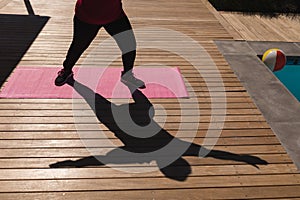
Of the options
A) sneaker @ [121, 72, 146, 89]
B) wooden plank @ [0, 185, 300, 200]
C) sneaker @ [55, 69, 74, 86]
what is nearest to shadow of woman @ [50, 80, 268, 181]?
wooden plank @ [0, 185, 300, 200]

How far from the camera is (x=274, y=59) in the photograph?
17.7 feet

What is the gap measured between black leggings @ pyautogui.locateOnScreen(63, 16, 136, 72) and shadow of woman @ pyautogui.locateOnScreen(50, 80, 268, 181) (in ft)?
2.07

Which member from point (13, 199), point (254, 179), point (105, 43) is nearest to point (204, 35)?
point (105, 43)

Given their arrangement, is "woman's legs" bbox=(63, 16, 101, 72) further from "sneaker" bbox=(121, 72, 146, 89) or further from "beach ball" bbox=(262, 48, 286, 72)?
"beach ball" bbox=(262, 48, 286, 72)

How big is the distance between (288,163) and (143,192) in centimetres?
159

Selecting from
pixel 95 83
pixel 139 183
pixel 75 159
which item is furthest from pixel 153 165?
pixel 95 83

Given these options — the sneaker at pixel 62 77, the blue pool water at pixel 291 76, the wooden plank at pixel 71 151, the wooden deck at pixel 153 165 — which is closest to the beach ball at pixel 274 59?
the blue pool water at pixel 291 76

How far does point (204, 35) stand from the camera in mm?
6293

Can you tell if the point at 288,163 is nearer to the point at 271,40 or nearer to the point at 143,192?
the point at 143,192

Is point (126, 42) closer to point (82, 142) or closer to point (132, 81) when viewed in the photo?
point (132, 81)

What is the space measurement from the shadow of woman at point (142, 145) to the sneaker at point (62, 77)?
499 mm

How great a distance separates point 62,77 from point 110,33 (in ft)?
3.13

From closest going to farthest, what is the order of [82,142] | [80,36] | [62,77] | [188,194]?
[188,194]
[82,142]
[80,36]
[62,77]

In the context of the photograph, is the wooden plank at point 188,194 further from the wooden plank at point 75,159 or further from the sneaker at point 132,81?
the sneaker at point 132,81
